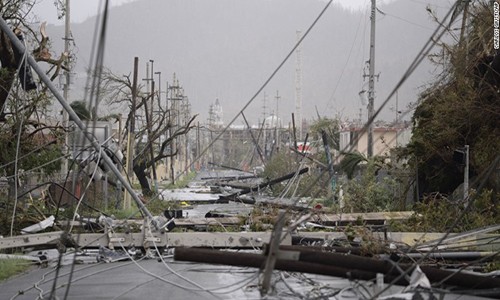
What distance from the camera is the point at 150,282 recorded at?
12.4 m

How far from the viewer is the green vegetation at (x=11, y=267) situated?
14.1 metres

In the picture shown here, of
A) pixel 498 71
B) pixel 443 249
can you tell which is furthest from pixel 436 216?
pixel 443 249

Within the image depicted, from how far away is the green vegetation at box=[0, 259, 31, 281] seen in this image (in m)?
14.1

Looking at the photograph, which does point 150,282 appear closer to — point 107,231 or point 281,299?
point 107,231

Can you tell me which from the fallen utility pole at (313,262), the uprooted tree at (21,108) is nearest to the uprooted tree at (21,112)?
the uprooted tree at (21,108)

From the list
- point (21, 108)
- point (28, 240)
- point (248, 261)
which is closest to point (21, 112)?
A: point (21, 108)

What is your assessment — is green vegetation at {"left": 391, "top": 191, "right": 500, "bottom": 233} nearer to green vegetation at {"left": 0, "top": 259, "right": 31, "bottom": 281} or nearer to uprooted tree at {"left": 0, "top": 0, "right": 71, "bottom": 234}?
green vegetation at {"left": 0, "top": 259, "right": 31, "bottom": 281}

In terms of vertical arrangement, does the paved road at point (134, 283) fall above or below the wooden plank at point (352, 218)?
below

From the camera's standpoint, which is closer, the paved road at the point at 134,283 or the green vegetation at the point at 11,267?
the paved road at the point at 134,283

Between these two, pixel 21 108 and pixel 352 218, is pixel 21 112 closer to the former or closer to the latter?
pixel 21 108

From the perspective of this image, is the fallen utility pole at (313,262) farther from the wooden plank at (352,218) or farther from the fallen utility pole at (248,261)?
the wooden plank at (352,218)

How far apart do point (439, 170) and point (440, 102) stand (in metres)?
1.94
